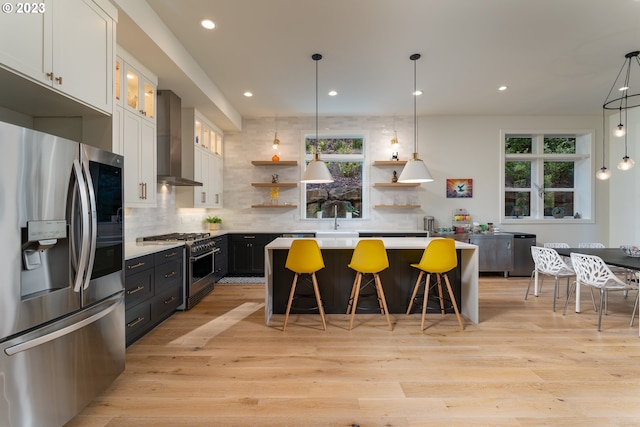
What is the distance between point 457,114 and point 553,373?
15.8 ft

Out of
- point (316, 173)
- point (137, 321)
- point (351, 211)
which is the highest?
point (316, 173)

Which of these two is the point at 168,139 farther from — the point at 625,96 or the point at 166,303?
the point at 625,96

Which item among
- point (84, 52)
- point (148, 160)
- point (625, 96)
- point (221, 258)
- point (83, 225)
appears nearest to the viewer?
point (83, 225)

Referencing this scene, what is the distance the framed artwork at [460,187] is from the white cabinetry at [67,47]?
5543 mm

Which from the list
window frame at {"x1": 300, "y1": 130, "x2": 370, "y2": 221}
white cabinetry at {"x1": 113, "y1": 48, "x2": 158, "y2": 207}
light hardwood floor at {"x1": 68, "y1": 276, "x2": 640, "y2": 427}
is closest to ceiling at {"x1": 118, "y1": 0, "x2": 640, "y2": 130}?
white cabinetry at {"x1": 113, "y1": 48, "x2": 158, "y2": 207}

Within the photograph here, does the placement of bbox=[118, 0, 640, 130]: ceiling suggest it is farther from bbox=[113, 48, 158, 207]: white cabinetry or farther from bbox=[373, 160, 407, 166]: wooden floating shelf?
bbox=[373, 160, 407, 166]: wooden floating shelf

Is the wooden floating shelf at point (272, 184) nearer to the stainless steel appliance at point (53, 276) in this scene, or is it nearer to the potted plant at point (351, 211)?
the potted plant at point (351, 211)

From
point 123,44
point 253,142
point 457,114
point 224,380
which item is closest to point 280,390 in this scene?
point 224,380

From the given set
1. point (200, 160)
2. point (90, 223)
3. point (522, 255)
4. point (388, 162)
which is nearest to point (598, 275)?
point (522, 255)

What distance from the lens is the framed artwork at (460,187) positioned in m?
5.79

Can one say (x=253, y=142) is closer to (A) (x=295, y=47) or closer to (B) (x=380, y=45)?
(A) (x=295, y=47)

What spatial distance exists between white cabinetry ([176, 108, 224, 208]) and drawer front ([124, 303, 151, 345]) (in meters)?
2.17

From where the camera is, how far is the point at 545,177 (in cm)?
596

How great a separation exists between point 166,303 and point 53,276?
1.82m
